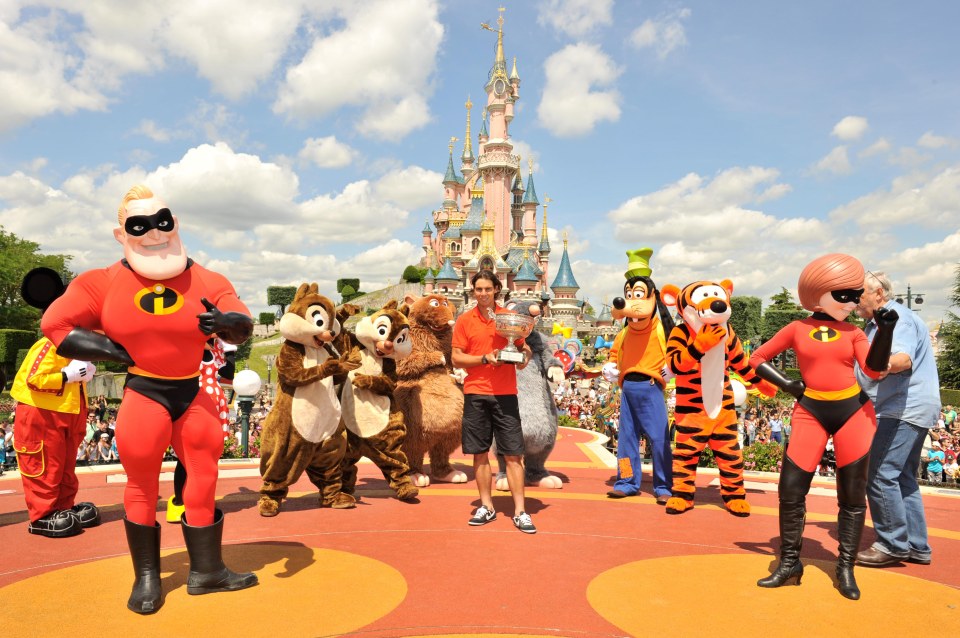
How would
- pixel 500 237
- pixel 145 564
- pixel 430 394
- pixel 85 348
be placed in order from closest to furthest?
pixel 85 348 < pixel 145 564 < pixel 430 394 < pixel 500 237

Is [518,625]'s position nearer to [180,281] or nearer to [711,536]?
[711,536]

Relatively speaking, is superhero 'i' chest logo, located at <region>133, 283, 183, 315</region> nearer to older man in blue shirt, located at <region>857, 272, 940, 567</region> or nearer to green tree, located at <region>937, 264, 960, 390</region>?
older man in blue shirt, located at <region>857, 272, 940, 567</region>

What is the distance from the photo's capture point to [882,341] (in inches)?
138

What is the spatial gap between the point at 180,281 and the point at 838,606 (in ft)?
13.0

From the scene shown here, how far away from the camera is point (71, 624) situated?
303 cm

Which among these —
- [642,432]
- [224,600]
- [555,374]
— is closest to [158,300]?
[224,600]

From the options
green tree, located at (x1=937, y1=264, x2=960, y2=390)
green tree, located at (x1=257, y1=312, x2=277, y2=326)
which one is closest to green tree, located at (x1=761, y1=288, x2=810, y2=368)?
green tree, located at (x1=937, y1=264, x2=960, y2=390)

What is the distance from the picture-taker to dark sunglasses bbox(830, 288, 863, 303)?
3699 millimetres

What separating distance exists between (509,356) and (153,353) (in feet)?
7.42

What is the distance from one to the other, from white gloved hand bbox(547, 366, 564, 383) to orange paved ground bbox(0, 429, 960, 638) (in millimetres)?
1154

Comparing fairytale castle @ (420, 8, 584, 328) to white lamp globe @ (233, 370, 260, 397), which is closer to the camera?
white lamp globe @ (233, 370, 260, 397)

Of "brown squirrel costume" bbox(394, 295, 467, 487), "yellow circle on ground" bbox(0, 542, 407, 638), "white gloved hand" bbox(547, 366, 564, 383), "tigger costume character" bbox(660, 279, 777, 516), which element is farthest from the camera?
"brown squirrel costume" bbox(394, 295, 467, 487)

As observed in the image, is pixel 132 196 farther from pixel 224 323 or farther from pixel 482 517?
pixel 482 517

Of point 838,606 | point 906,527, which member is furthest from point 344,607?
point 906,527
